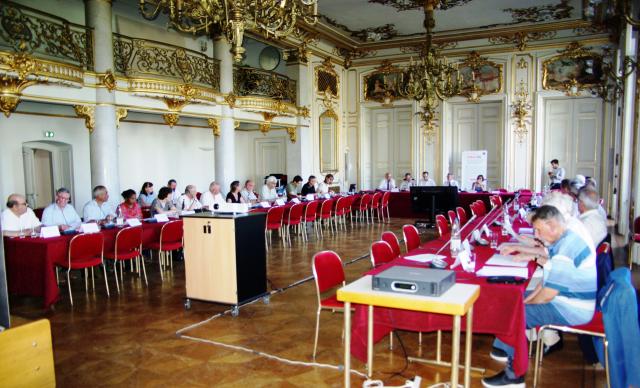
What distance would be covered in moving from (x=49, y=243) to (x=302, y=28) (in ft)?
31.3

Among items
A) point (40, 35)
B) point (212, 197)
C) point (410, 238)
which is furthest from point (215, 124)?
point (410, 238)

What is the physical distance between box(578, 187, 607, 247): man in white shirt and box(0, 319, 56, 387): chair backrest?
4481 millimetres

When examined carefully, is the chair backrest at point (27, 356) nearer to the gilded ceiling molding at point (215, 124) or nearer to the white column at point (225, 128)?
the gilded ceiling molding at point (215, 124)

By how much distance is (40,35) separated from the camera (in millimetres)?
7805

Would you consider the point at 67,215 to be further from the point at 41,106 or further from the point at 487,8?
the point at 487,8

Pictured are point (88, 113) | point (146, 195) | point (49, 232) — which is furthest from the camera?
point (146, 195)

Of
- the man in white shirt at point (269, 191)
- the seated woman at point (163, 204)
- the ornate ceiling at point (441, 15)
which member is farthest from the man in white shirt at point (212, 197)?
the ornate ceiling at point (441, 15)

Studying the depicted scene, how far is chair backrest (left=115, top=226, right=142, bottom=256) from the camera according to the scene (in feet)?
20.4

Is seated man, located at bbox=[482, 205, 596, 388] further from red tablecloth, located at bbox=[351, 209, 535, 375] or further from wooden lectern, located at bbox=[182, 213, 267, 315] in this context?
wooden lectern, located at bbox=[182, 213, 267, 315]

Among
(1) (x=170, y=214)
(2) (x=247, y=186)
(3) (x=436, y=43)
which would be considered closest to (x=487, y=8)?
(3) (x=436, y=43)

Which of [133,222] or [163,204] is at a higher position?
[163,204]

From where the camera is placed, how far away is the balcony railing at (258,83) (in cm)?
1222

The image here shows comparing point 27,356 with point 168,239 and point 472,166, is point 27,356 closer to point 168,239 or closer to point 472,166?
point 168,239

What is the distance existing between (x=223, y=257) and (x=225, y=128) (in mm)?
7038
